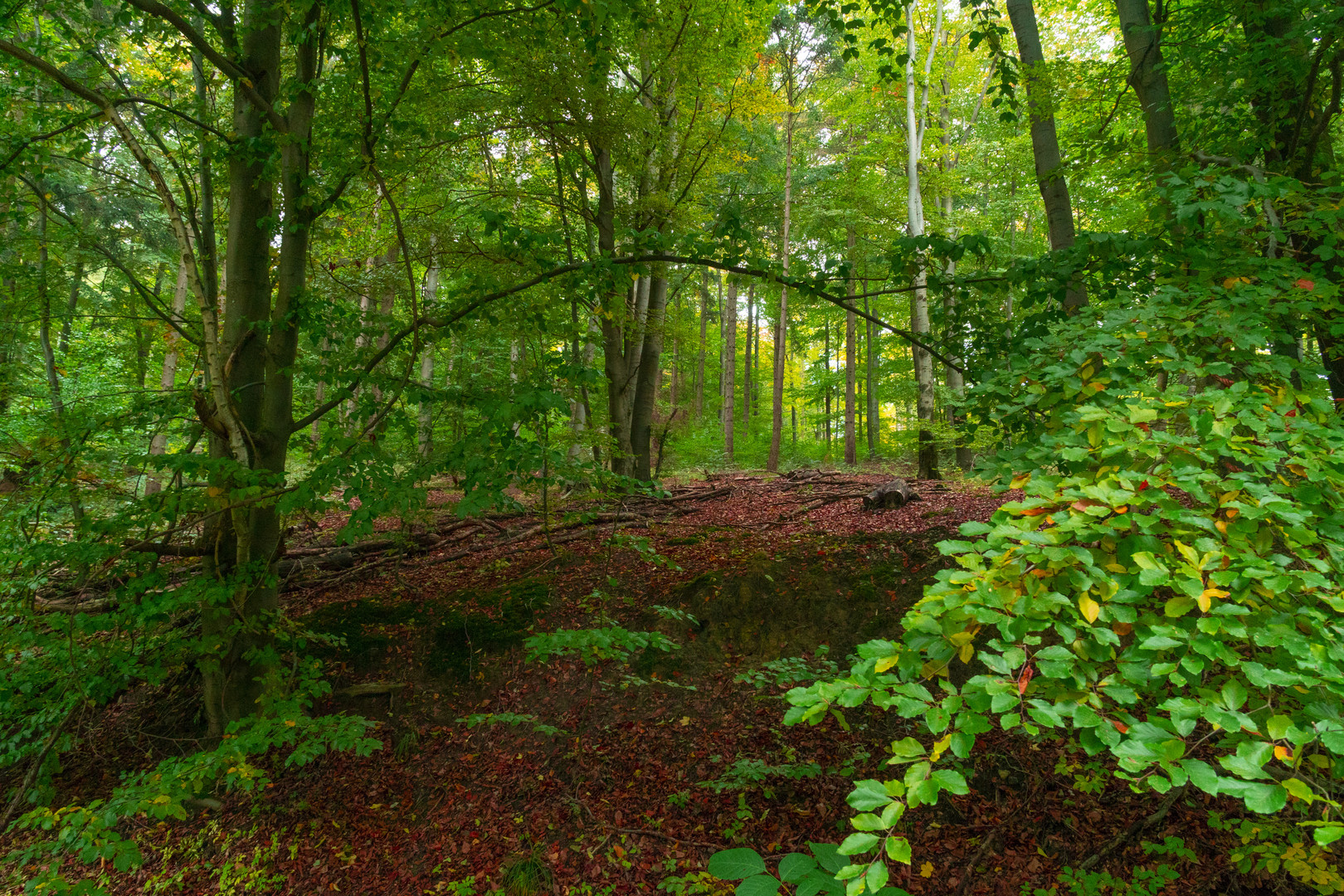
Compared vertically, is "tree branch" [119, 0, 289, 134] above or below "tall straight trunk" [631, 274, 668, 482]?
above

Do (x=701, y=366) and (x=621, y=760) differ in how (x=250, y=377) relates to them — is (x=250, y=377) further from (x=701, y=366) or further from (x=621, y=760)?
(x=701, y=366)

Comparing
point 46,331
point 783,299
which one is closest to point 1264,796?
point 46,331

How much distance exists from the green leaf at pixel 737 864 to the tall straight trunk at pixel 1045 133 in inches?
179

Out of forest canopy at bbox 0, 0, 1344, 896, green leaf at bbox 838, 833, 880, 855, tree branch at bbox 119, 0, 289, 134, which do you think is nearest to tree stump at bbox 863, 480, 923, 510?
forest canopy at bbox 0, 0, 1344, 896

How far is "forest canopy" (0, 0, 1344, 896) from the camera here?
4.58 feet

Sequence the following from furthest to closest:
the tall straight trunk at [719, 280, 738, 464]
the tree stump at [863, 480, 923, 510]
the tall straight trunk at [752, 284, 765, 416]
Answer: the tall straight trunk at [752, 284, 765, 416] → the tall straight trunk at [719, 280, 738, 464] → the tree stump at [863, 480, 923, 510]

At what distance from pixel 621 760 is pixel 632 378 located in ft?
20.6

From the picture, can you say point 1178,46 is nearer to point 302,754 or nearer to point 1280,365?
point 1280,365

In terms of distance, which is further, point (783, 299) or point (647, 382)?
point (783, 299)

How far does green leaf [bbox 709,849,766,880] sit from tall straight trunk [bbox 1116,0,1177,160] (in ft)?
17.9

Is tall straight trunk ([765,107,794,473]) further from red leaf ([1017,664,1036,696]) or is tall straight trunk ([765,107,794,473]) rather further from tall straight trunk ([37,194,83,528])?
red leaf ([1017,664,1036,696])

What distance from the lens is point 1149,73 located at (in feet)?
15.1

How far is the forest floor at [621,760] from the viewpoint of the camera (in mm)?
3438

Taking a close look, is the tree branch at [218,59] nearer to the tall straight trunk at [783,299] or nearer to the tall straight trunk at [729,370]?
the tall straight trunk at [783,299]
